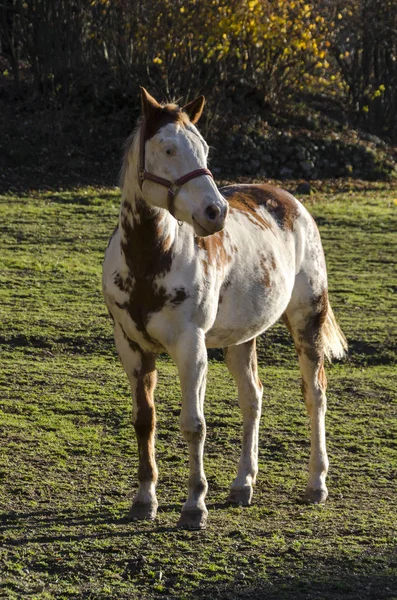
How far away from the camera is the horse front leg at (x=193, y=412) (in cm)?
533

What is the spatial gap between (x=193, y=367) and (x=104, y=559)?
40.2 inches

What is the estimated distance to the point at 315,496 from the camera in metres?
6.16

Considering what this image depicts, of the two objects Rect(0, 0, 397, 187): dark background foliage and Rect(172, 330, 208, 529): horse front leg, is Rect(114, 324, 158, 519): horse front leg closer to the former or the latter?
Rect(172, 330, 208, 529): horse front leg

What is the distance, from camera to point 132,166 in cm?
533

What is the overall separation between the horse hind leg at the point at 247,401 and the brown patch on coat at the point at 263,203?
30.0 inches

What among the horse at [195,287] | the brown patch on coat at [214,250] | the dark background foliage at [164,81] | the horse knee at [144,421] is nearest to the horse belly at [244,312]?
the horse at [195,287]

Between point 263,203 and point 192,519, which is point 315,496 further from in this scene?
point 263,203

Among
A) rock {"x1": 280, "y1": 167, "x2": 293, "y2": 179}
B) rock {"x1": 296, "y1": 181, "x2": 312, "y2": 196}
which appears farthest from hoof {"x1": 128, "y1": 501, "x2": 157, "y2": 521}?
rock {"x1": 280, "y1": 167, "x2": 293, "y2": 179}

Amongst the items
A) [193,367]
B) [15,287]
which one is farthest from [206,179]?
[15,287]

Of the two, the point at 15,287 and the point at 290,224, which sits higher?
the point at 290,224

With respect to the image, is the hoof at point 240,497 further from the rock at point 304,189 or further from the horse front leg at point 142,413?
the rock at point 304,189

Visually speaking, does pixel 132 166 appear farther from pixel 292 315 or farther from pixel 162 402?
pixel 162 402

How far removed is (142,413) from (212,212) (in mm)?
1311

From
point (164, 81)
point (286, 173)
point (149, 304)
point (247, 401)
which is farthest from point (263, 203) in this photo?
point (164, 81)
